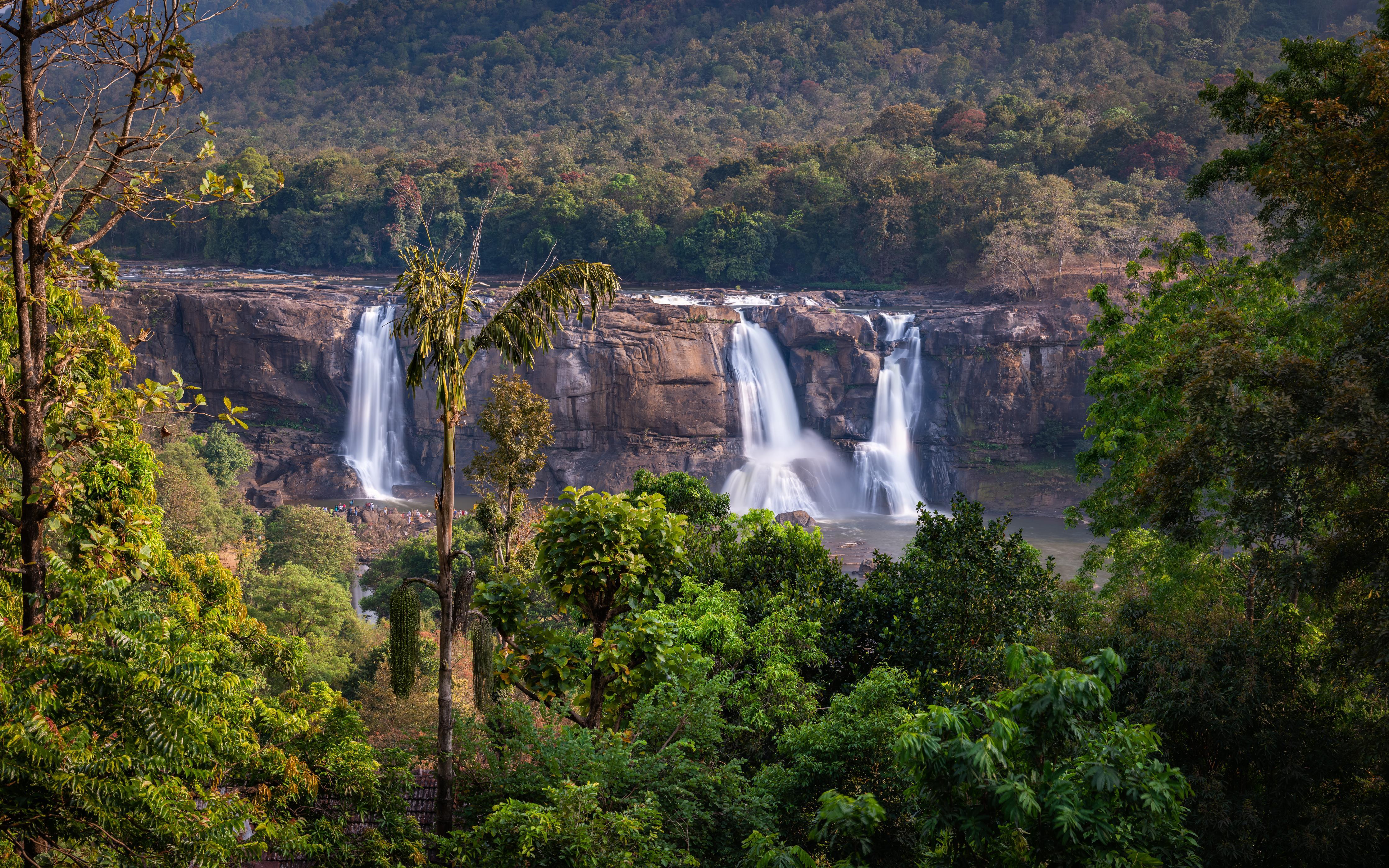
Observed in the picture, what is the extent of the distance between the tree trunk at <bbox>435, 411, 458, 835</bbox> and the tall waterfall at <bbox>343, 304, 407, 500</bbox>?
3403 cm

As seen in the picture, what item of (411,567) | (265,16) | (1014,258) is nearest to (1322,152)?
(411,567)

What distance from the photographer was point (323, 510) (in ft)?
96.7

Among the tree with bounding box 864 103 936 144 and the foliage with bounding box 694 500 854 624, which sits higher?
the tree with bounding box 864 103 936 144

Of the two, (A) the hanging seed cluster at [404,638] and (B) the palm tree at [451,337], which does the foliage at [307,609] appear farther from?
(A) the hanging seed cluster at [404,638]

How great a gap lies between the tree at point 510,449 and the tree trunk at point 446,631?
8110 millimetres

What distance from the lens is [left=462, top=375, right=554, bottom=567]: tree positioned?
15.4 metres

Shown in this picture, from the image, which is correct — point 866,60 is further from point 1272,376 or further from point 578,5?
point 1272,376

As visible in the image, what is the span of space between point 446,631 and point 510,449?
8952 mm

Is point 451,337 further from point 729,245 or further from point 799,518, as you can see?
point 729,245

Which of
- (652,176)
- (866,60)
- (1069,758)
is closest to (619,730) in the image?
(1069,758)

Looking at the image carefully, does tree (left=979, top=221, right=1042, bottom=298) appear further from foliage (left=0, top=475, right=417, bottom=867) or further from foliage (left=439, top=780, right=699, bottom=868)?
foliage (left=0, top=475, right=417, bottom=867)

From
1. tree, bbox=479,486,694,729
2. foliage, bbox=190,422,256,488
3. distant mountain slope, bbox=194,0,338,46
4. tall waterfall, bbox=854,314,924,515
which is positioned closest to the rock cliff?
tall waterfall, bbox=854,314,924,515

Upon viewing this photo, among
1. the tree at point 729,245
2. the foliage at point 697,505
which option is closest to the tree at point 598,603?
the foliage at point 697,505

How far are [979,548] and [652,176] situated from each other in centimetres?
4970
